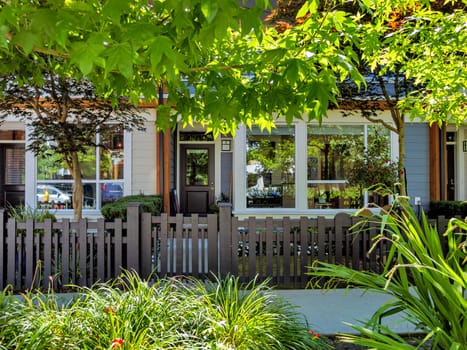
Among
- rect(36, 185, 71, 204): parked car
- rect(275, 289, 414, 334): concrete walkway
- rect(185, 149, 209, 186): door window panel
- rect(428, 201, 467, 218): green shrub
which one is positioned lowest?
rect(275, 289, 414, 334): concrete walkway

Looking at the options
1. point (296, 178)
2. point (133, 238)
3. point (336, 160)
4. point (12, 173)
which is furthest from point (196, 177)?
point (133, 238)

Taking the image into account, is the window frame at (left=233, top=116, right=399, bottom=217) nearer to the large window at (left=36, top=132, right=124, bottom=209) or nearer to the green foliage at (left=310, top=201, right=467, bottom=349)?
the large window at (left=36, top=132, right=124, bottom=209)

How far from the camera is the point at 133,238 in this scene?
5148 millimetres

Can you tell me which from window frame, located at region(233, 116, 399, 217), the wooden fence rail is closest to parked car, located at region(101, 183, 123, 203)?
window frame, located at region(233, 116, 399, 217)

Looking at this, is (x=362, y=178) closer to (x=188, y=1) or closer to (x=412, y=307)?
(x=412, y=307)

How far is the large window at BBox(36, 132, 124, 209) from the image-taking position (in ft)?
31.7

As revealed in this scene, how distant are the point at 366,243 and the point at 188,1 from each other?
4.46 meters

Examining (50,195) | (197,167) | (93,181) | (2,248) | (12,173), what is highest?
(197,167)

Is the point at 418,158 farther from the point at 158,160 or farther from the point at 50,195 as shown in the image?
the point at 50,195

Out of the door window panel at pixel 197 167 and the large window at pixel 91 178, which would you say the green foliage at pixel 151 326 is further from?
the door window panel at pixel 197 167

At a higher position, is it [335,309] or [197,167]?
[197,167]

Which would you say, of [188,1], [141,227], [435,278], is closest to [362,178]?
[141,227]

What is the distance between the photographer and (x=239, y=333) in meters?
2.82

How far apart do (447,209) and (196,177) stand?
677 centimetres
